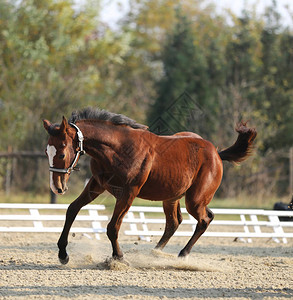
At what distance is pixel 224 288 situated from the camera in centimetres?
554

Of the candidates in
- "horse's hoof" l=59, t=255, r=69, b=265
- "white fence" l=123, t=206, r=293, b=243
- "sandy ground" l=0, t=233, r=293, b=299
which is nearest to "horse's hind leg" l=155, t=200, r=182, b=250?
"sandy ground" l=0, t=233, r=293, b=299

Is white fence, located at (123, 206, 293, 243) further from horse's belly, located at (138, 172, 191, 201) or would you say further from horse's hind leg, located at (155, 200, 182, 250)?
horse's belly, located at (138, 172, 191, 201)

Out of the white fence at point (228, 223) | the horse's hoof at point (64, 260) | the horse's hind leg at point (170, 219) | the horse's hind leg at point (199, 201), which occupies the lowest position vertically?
the white fence at point (228, 223)

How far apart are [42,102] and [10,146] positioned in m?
2.44

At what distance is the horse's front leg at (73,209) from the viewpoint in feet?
21.3

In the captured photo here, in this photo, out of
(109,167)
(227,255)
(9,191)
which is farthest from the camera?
(9,191)

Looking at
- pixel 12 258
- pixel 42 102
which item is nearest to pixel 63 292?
pixel 12 258

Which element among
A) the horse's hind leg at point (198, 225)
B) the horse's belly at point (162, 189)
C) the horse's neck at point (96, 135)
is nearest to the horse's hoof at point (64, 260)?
the horse's belly at point (162, 189)

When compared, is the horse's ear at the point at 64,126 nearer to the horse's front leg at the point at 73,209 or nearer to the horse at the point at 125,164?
the horse at the point at 125,164

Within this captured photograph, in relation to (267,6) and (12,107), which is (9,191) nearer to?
(12,107)

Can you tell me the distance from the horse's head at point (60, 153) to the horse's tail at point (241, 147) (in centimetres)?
269

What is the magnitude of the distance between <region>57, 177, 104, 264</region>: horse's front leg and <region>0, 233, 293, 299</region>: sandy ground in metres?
0.22

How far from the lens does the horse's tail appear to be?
25.5 ft

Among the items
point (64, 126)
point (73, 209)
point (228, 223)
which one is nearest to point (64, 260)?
point (73, 209)
